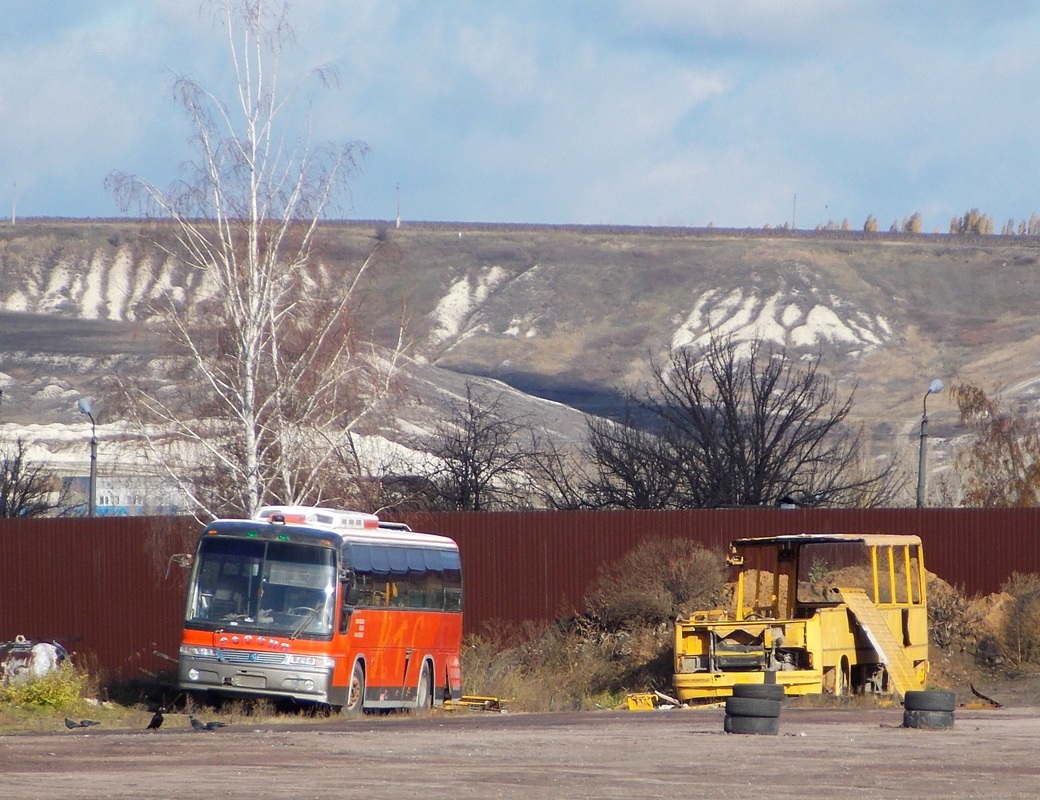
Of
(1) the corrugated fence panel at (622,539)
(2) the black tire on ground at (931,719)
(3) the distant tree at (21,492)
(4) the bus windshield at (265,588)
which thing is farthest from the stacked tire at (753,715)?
(3) the distant tree at (21,492)

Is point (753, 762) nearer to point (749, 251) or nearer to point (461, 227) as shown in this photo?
point (749, 251)

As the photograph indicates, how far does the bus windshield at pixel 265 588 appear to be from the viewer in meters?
21.3

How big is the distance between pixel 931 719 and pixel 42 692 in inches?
491

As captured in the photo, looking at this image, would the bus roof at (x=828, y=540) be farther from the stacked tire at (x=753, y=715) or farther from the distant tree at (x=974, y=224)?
the distant tree at (x=974, y=224)

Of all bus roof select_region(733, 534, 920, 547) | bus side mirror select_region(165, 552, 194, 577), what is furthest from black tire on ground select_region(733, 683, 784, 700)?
bus side mirror select_region(165, 552, 194, 577)

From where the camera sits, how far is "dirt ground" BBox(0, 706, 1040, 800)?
10.9m

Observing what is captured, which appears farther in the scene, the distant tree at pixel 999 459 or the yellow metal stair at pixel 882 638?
the distant tree at pixel 999 459

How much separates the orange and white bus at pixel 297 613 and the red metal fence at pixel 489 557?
6462 millimetres

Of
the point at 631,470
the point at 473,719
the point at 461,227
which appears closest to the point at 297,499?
the point at 473,719

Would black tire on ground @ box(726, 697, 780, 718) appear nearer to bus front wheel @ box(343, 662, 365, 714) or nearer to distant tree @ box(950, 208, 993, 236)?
bus front wheel @ box(343, 662, 365, 714)

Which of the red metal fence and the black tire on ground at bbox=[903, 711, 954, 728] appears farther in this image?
the red metal fence

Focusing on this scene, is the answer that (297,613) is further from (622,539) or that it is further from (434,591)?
(622,539)

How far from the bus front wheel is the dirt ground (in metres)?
2.39

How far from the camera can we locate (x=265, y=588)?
21.6m
